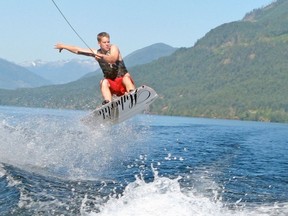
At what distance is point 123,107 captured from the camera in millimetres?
17094

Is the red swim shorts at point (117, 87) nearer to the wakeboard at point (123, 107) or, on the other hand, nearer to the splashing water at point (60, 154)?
the wakeboard at point (123, 107)

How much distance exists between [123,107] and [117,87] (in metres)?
0.75

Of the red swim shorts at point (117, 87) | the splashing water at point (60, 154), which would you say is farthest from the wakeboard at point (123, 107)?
the splashing water at point (60, 154)

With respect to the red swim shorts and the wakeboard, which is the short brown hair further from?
the wakeboard

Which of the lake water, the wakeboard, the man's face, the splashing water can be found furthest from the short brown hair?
the lake water

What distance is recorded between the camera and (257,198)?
14.7m

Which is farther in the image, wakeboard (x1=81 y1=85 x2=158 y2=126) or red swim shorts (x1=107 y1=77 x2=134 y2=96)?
red swim shorts (x1=107 y1=77 x2=134 y2=96)

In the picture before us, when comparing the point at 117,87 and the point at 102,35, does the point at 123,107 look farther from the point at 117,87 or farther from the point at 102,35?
the point at 102,35

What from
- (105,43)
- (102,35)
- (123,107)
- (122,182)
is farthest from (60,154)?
(102,35)

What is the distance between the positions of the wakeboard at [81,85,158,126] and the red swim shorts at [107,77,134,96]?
227mm

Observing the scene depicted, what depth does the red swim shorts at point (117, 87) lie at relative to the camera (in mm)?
17000

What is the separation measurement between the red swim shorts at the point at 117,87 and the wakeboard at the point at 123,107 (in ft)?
0.74

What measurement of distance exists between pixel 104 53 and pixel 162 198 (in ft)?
24.2

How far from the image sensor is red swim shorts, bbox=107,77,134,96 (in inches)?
669
